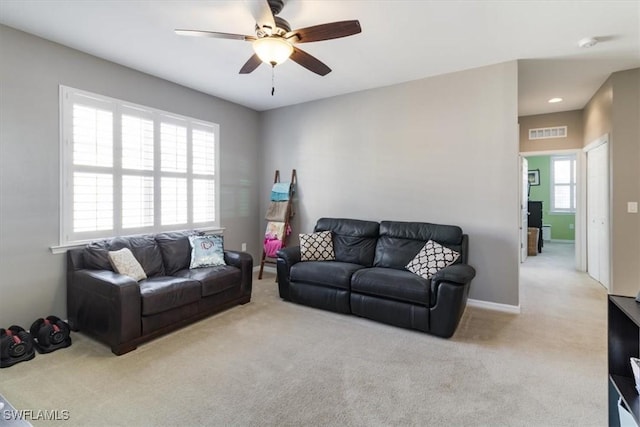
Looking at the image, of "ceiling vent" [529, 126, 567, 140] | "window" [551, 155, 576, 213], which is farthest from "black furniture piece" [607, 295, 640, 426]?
"window" [551, 155, 576, 213]

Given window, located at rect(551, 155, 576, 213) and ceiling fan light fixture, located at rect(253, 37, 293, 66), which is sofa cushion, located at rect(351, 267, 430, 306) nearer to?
ceiling fan light fixture, located at rect(253, 37, 293, 66)

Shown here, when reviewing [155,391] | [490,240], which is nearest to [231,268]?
[155,391]

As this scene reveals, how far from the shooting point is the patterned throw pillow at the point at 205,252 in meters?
3.72

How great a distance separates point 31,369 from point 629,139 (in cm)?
648

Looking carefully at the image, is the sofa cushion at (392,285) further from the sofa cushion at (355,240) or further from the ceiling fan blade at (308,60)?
the ceiling fan blade at (308,60)

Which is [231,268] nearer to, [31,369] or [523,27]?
[31,369]

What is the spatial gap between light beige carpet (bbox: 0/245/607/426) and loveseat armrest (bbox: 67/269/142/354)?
0.15 meters

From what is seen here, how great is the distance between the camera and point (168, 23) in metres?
2.72

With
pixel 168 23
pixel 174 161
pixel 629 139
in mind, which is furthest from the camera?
pixel 174 161

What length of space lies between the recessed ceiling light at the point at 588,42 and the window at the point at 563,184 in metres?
6.84

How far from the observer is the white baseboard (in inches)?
140

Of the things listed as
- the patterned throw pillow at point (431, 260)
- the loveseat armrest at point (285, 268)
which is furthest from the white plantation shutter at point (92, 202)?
the patterned throw pillow at point (431, 260)

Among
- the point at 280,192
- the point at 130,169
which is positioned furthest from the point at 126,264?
the point at 280,192

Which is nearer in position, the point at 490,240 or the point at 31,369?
the point at 31,369
